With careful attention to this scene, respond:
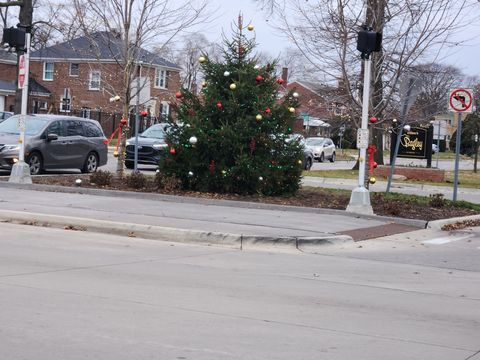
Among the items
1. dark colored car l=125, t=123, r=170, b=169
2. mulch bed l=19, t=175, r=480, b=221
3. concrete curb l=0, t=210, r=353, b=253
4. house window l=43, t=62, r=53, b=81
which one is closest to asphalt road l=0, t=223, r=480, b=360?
concrete curb l=0, t=210, r=353, b=253

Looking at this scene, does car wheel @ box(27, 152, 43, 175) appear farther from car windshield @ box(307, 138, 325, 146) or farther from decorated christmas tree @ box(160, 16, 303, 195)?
car windshield @ box(307, 138, 325, 146)

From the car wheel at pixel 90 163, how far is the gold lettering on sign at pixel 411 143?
15684 millimetres

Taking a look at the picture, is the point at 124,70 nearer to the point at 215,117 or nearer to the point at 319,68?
the point at 215,117

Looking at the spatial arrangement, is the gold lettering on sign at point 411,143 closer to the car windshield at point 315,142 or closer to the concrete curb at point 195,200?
the car windshield at point 315,142

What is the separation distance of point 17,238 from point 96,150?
1290 centimetres

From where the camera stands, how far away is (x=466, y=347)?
643 centimetres

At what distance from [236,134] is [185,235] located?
5.27 meters

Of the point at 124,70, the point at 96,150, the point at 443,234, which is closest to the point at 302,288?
the point at 443,234

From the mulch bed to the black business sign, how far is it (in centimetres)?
1631

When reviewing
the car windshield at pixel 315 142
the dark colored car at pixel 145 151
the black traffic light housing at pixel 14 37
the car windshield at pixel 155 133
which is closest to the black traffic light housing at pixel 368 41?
the black traffic light housing at pixel 14 37

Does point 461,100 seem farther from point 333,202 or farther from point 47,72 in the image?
point 47,72

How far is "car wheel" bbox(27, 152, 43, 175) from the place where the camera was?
851 inches

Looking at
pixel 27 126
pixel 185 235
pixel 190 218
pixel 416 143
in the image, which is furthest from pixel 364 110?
pixel 416 143

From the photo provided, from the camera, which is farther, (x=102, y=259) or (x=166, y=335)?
(x=102, y=259)
